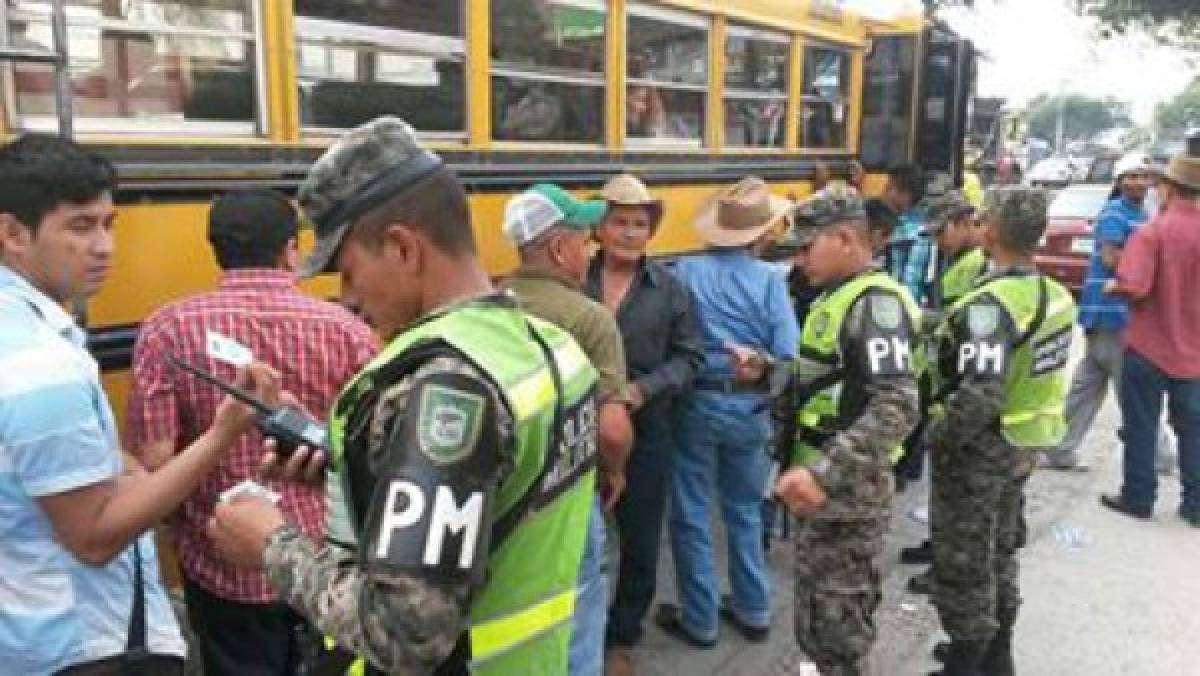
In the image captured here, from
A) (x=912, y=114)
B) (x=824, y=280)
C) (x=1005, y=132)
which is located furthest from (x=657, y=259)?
(x=1005, y=132)

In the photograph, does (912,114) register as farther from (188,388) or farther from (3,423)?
(3,423)

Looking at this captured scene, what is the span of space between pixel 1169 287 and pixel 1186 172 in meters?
0.58

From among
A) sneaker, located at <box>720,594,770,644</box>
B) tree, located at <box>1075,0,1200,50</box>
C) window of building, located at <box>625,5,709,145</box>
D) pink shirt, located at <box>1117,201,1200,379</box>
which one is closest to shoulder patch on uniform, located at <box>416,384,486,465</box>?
sneaker, located at <box>720,594,770,644</box>

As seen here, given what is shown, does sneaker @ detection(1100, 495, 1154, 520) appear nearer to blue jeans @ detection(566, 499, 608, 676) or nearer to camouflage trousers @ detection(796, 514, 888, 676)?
camouflage trousers @ detection(796, 514, 888, 676)

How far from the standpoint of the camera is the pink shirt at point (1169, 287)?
5016mm

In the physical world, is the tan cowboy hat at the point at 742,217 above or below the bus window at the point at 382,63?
below

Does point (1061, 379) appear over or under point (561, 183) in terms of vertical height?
under

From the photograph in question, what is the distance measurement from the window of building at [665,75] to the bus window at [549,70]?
0.68 ft

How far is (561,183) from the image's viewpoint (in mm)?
3857

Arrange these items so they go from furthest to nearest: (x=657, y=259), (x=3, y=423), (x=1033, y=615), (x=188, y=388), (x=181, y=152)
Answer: (x=657, y=259) → (x=1033, y=615) → (x=181, y=152) → (x=188, y=388) → (x=3, y=423)

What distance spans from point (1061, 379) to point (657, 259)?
1.81m

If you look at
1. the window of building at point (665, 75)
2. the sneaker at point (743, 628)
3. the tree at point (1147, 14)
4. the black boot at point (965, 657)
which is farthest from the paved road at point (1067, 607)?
the tree at point (1147, 14)

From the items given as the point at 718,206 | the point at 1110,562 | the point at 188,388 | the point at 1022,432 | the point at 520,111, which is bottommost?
the point at 1110,562

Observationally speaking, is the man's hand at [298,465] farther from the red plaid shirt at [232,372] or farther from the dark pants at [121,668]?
the red plaid shirt at [232,372]
